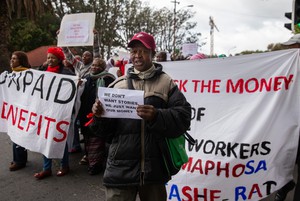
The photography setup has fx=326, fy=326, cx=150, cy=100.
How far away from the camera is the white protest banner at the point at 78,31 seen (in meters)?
4.99

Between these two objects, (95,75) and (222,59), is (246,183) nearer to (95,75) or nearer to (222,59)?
(222,59)

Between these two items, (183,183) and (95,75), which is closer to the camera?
(183,183)

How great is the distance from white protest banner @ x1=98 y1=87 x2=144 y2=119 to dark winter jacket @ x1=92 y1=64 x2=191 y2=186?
112 millimetres

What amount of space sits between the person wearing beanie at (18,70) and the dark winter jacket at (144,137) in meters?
3.05

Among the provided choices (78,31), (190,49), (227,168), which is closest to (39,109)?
(78,31)

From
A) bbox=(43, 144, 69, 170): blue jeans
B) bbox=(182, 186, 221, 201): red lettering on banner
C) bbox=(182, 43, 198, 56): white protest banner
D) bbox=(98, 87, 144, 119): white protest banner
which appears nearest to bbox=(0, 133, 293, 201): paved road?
bbox=(43, 144, 69, 170): blue jeans

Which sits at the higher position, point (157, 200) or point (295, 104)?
point (295, 104)

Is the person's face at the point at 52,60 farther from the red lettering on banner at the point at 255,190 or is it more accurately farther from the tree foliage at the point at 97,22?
the tree foliage at the point at 97,22

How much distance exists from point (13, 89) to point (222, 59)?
3036 millimetres

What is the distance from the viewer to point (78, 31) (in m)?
5.03

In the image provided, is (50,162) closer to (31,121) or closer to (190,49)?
(31,121)

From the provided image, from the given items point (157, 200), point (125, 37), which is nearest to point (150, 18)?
point (125, 37)

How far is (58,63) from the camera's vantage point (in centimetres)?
464


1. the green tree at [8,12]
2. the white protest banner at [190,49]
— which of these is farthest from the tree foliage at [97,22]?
the white protest banner at [190,49]
